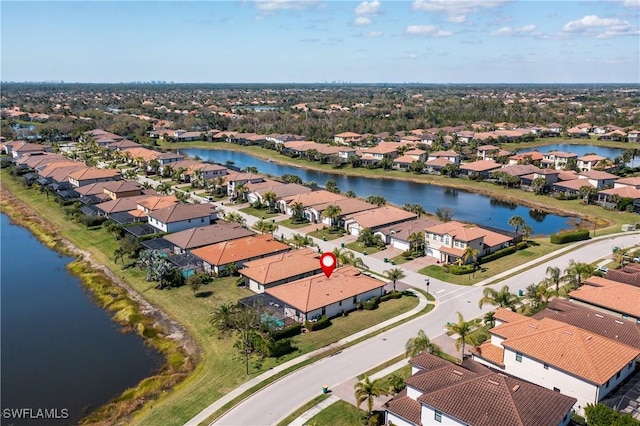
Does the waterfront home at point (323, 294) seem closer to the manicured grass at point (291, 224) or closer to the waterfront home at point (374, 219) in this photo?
the waterfront home at point (374, 219)

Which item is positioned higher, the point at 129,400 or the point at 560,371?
the point at 560,371

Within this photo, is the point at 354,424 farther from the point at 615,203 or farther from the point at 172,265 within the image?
the point at 615,203

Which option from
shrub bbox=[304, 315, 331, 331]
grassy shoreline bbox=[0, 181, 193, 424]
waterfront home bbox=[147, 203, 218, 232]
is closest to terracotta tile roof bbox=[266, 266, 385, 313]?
shrub bbox=[304, 315, 331, 331]

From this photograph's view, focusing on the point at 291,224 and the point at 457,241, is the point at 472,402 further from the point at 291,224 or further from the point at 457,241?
the point at 291,224

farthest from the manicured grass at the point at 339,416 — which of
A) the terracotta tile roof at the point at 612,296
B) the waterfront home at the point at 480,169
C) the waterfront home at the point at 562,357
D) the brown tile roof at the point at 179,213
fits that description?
the waterfront home at the point at 480,169

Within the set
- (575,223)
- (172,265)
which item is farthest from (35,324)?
(575,223)

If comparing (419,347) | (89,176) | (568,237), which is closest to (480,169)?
(568,237)
